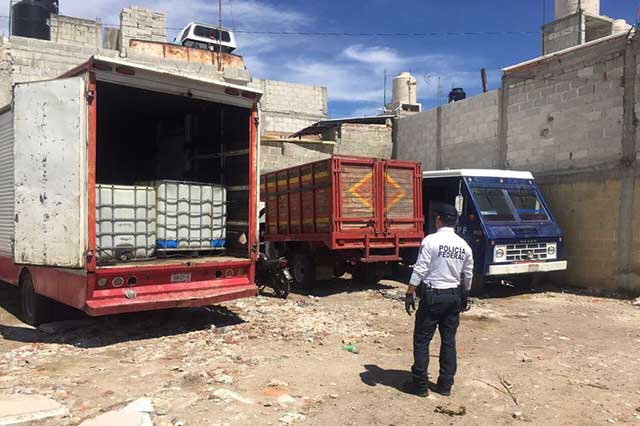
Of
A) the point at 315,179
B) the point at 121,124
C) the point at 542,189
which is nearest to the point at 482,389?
the point at 315,179

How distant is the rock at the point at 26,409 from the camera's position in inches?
152

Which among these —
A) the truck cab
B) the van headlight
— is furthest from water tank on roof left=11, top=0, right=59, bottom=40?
the van headlight

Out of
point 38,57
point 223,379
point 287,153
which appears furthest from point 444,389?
point 38,57

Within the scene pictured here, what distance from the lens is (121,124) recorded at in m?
8.70

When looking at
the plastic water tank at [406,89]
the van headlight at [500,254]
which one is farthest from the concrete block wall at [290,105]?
the van headlight at [500,254]

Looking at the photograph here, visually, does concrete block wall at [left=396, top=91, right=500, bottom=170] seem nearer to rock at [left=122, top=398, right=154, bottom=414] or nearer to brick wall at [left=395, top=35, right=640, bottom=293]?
brick wall at [left=395, top=35, right=640, bottom=293]

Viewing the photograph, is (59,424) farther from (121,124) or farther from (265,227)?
(265,227)

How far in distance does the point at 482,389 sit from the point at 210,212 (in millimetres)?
4265

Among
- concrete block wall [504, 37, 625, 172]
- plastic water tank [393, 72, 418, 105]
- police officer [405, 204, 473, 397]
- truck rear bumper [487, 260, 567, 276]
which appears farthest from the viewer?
plastic water tank [393, 72, 418, 105]

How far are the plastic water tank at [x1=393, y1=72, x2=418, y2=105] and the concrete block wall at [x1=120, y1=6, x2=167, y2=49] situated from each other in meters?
16.0

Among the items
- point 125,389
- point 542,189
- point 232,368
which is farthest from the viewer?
point 542,189

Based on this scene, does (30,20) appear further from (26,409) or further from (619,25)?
(26,409)

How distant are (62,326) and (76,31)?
50.7ft

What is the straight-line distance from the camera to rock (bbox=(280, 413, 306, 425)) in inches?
159
